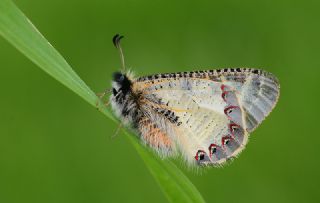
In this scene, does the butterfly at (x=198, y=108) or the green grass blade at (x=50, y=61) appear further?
the butterfly at (x=198, y=108)

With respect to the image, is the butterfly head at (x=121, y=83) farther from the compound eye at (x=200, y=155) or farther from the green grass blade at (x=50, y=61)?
the green grass blade at (x=50, y=61)

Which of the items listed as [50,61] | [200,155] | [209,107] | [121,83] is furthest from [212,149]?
[50,61]

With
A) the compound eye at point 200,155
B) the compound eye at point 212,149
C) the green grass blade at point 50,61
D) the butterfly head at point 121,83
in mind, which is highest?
the butterfly head at point 121,83

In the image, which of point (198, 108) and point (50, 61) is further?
point (198, 108)

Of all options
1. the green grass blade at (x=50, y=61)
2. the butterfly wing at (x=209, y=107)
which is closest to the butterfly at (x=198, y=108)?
the butterfly wing at (x=209, y=107)

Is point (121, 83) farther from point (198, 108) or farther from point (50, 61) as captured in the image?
point (50, 61)

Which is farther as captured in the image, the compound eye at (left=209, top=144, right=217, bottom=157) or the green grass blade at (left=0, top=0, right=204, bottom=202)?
the compound eye at (left=209, top=144, right=217, bottom=157)

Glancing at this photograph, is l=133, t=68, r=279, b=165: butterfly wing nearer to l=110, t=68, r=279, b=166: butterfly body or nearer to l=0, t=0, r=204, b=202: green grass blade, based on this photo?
l=110, t=68, r=279, b=166: butterfly body

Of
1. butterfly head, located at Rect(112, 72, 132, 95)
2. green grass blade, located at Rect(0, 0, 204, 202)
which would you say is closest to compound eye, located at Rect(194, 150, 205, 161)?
butterfly head, located at Rect(112, 72, 132, 95)

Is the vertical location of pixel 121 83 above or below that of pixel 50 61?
above
